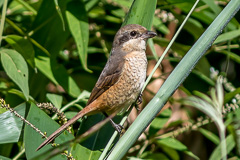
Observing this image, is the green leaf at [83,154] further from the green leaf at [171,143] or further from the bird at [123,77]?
the green leaf at [171,143]

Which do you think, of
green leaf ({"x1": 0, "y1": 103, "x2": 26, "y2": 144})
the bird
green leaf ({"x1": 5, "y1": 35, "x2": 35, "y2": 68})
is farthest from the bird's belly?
green leaf ({"x1": 0, "y1": 103, "x2": 26, "y2": 144})

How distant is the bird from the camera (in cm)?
245

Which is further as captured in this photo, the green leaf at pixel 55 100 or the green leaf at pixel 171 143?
the green leaf at pixel 171 143

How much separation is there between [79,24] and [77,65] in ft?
1.99

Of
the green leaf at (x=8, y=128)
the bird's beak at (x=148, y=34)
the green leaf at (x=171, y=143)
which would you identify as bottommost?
the green leaf at (x=8, y=128)

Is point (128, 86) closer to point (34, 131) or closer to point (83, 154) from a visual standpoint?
point (83, 154)

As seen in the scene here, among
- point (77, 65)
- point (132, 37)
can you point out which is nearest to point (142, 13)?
point (132, 37)

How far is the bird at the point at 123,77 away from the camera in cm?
245

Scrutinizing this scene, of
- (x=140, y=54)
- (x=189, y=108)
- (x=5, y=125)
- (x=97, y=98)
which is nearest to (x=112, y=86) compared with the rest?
(x=97, y=98)

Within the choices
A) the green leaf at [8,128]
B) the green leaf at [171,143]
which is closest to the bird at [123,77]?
the green leaf at [171,143]

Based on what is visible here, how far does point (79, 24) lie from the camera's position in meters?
2.64

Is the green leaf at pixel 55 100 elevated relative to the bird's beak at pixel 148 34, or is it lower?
lower

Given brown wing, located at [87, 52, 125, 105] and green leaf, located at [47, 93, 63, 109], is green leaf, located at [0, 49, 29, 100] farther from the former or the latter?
brown wing, located at [87, 52, 125, 105]

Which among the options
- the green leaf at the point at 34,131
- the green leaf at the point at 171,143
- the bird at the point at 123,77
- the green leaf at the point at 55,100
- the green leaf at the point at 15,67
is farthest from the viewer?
the green leaf at the point at 171,143
